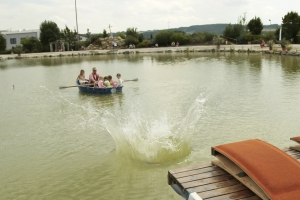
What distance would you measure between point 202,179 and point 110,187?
134 inches

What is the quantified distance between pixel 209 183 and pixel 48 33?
6782cm

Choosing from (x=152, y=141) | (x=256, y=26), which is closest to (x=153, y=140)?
(x=152, y=141)


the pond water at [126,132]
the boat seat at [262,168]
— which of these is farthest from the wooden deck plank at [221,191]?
the pond water at [126,132]

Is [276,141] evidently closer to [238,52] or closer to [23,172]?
[23,172]

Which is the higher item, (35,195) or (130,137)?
(130,137)

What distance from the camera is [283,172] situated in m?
4.68

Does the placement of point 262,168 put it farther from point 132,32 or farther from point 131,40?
point 132,32

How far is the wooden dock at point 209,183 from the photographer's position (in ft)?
15.5

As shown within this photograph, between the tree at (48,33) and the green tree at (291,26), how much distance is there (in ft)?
144

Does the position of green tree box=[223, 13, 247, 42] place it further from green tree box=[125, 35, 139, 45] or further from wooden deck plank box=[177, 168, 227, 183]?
wooden deck plank box=[177, 168, 227, 183]

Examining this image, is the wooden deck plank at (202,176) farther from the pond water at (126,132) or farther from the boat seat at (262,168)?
the pond water at (126,132)

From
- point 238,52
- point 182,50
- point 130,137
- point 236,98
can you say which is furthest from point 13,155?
point 182,50

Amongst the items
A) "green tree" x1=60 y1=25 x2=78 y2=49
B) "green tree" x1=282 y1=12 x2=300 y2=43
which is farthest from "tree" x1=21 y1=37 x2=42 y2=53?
"green tree" x1=282 y1=12 x2=300 y2=43

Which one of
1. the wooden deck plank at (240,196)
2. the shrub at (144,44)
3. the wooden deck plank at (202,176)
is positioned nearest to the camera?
the wooden deck plank at (240,196)
